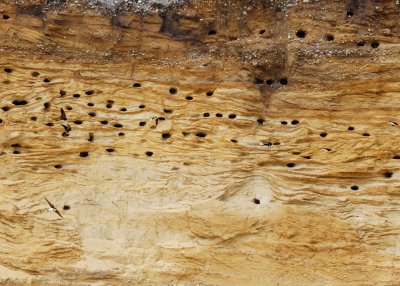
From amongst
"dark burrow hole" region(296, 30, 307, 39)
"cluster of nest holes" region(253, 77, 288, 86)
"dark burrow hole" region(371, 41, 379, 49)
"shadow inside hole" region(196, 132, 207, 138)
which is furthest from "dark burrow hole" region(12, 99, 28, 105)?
"dark burrow hole" region(371, 41, 379, 49)

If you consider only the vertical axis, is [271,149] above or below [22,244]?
above

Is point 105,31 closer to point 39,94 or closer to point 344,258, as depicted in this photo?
point 39,94

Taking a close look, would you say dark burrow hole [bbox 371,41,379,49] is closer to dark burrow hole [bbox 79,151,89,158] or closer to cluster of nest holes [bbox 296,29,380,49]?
cluster of nest holes [bbox 296,29,380,49]

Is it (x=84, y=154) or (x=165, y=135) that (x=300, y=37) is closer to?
(x=165, y=135)

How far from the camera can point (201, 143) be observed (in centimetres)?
704

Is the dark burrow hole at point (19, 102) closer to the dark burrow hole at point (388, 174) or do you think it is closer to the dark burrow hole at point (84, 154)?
the dark burrow hole at point (84, 154)

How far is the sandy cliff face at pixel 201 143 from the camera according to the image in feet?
22.1

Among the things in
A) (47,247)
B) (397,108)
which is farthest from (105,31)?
(397,108)

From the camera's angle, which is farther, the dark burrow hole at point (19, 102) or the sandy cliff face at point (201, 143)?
the dark burrow hole at point (19, 102)

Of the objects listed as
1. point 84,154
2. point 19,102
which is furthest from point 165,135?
point 19,102

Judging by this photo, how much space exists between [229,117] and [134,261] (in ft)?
4.02

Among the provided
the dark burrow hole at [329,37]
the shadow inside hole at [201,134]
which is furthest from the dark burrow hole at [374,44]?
the shadow inside hole at [201,134]

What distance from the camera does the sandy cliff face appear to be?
673 centimetres

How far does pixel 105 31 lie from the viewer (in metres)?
7.25
